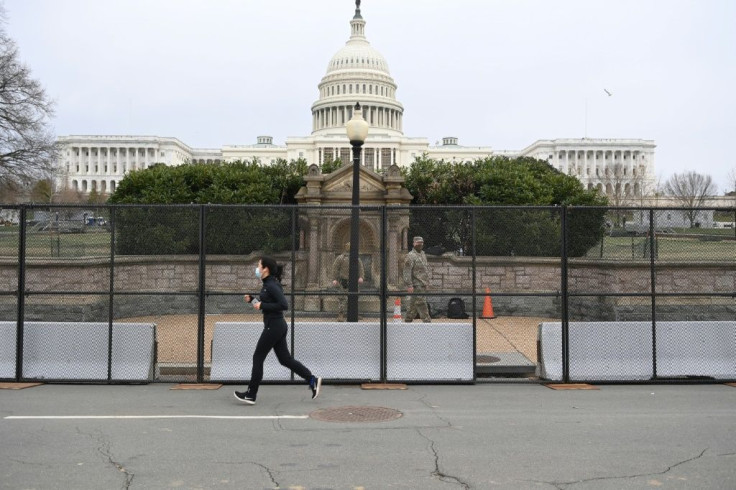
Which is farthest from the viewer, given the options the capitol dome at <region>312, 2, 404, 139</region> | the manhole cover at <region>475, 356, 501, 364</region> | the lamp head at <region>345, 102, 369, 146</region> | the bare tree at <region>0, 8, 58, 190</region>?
the capitol dome at <region>312, 2, 404, 139</region>

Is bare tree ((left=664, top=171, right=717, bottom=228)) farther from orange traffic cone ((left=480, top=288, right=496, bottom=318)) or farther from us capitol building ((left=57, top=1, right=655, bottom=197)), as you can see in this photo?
orange traffic cone ((left=480, top=288, right=496, bottom=318))

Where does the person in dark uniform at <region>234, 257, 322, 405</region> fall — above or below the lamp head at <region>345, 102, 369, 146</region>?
below

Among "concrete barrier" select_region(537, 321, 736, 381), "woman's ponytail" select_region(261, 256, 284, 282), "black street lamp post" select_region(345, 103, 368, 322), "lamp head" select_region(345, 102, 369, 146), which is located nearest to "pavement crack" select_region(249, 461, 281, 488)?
"woman's ponytail" select_region(261, 256, 284, 282)

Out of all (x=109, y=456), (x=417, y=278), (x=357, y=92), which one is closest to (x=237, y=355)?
(x=417, y=278)

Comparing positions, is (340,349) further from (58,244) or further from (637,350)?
(58,244)

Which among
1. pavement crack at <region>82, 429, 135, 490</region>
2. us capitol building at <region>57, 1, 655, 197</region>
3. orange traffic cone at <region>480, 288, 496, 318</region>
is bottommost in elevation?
pavement crack at <region>82, 429, 135, 490</region>

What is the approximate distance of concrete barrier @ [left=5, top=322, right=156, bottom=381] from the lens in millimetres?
9570

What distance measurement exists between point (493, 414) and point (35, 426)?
4.66m

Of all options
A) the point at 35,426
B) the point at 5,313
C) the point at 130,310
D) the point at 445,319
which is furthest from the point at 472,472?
the point at 5,313

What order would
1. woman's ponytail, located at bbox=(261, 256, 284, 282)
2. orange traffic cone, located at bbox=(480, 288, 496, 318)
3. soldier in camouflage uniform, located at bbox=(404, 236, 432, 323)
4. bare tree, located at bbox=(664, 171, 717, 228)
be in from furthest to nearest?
bare tree, located at bbox=(664, 171, 717, 228) → orange traffic cone, located at bbox=(480, 288, 496, 318) → soldier in camouflage uniform, located at bbox=(404, 236, 432, 323) → woman's ponytail, located at bbox=(261, 256, 284, 282)

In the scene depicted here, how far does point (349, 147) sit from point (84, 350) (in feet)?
316

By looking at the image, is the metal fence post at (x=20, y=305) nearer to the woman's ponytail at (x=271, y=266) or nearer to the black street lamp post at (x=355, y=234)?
the woman's ponytail at (x=271, y=266)

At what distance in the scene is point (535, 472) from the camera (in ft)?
17.9

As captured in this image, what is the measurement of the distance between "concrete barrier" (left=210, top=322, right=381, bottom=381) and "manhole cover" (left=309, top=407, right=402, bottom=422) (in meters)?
1.70
